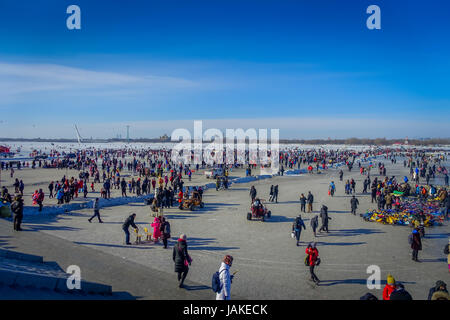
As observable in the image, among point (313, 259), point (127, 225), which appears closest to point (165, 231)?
point (127, 225)

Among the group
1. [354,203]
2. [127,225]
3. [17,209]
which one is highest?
[17,209]

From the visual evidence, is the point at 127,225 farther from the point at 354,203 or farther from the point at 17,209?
the point at 354,203

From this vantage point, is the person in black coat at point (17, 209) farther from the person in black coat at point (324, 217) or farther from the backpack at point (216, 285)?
the person in black coat at point (324, 217)

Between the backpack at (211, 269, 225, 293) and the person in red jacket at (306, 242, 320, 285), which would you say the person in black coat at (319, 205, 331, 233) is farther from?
the backpack at (211, 269, 225, 293)

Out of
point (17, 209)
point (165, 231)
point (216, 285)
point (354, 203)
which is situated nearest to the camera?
point (216, 285)

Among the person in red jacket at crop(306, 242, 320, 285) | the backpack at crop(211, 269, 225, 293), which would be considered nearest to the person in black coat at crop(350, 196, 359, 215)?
the person in red jacket at crop(306, 242, 320, 285)

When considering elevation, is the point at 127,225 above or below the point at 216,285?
below

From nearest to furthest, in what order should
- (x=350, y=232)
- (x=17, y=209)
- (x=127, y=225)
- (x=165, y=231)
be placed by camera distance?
(x=165, y=231) < (x=127, y=225) < (x=17, y=209) < (x=350, y=232)

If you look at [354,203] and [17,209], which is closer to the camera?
[17,209]

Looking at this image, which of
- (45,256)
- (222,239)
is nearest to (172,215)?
(222,239)

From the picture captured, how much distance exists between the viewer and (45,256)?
8797 mm

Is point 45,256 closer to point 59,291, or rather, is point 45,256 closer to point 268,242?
point 59,291
